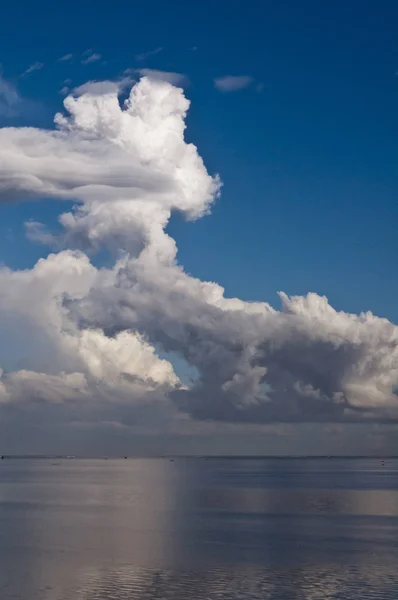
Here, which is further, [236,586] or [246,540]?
[246,540]

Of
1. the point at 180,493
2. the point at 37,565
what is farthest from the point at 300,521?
the point at 180,493

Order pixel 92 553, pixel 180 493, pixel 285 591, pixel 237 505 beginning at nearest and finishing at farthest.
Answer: pixel 285 591
pixel 92 553
pixel 237 505
pixel 180 493

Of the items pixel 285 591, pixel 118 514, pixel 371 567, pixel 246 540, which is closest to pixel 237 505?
pixel 118 514

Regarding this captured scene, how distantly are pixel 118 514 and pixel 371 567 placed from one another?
57874 mm

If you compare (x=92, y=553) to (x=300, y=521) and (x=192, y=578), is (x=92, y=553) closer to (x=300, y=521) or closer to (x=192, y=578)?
(x=192, y=578)

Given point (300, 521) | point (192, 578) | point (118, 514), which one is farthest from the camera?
point (118, 514)

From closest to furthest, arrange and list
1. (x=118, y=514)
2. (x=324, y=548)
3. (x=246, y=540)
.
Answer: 1. (x=324, y=548)
2. (x=246, y=540)
3. (x=118, y=514)

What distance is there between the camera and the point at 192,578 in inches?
2566

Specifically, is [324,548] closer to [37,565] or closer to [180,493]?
[37,565]

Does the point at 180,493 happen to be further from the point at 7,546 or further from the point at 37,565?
the point at 37,565

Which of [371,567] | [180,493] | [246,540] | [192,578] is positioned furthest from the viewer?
[180,493]

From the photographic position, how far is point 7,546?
84188 millimetres

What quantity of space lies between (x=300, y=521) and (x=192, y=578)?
5024 cm

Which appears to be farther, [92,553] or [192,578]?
[92,553]
